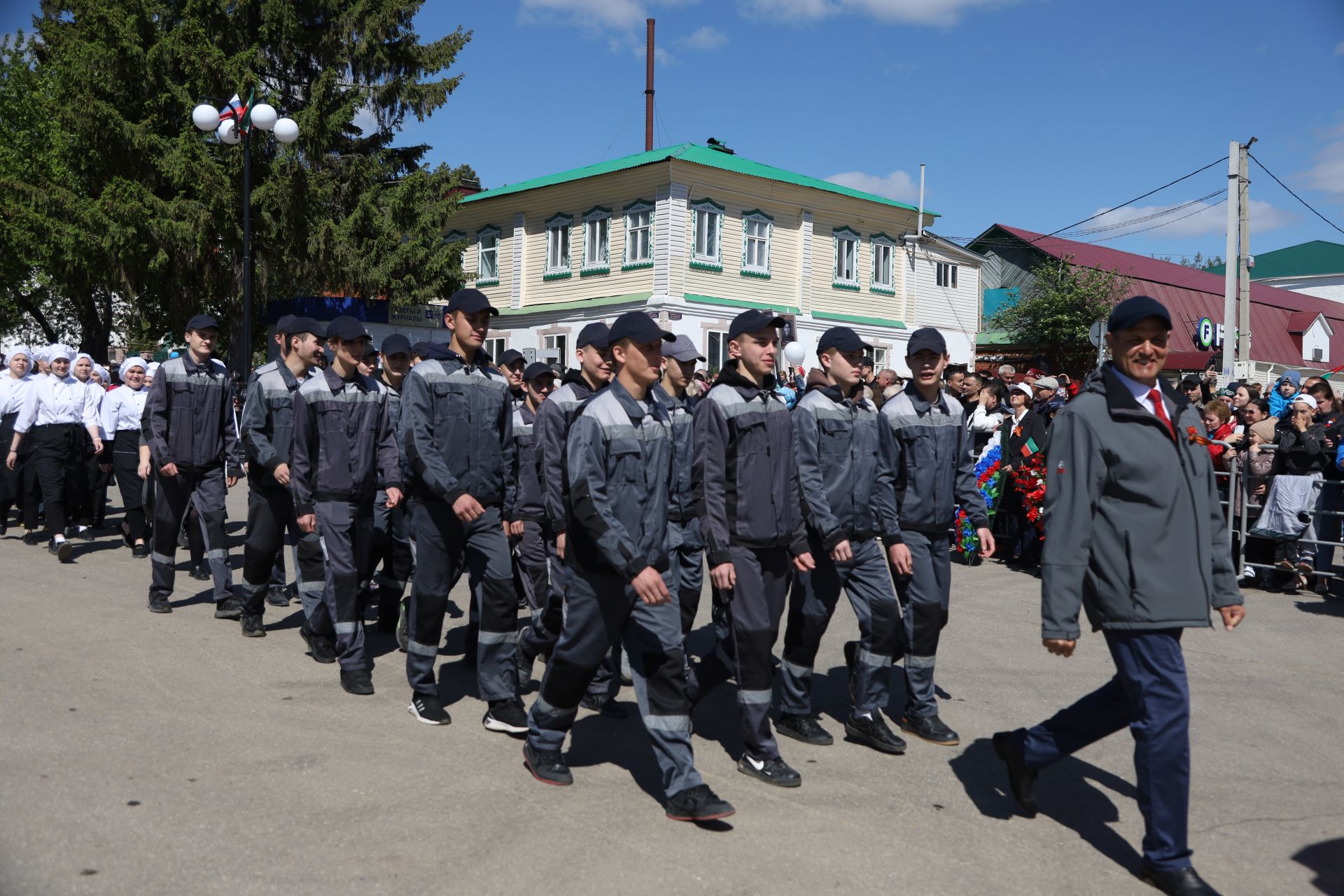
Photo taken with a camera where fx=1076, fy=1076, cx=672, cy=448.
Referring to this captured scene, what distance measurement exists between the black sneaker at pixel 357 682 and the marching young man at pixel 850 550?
244cm

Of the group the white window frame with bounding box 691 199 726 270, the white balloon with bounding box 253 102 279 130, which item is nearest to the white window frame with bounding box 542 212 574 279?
the white window frame with bounding box 691 199 726 270

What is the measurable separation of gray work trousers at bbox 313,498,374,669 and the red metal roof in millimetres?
42174

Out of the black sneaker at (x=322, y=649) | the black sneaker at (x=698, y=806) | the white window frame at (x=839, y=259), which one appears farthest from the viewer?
the white window frame at (x=839, y=259)

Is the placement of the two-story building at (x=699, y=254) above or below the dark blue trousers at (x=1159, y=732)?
above

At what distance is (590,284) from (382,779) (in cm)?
2895

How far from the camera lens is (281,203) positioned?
2658cm

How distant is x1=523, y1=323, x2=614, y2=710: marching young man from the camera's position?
6.18 m

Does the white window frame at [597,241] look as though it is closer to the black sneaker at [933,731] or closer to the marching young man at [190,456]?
the marching young man at [190,456]

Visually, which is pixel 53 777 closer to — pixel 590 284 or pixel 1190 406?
pixel 1190 406

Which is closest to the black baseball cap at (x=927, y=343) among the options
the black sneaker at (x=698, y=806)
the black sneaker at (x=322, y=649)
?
the black sneaker at (x=698, y=806)

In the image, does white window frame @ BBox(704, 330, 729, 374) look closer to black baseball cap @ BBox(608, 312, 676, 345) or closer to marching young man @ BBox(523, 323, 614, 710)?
marching young man @ BBox(523, 323, 614, 710)

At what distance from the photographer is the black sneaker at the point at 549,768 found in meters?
4.95

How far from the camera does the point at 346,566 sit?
662 centimetres

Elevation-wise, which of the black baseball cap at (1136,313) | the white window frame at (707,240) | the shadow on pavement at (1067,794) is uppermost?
the white window frame at (707,240)
